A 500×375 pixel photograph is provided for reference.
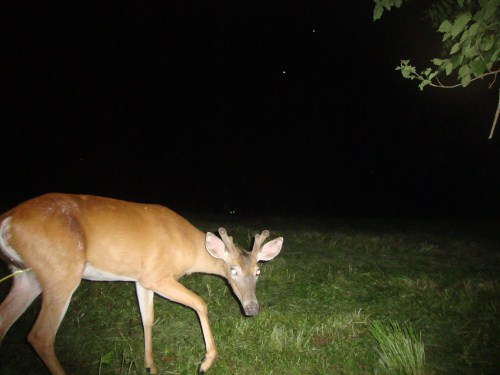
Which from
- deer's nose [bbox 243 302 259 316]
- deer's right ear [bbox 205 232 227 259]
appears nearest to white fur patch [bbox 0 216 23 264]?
deer's right ear [bbox 205 232 227 259]

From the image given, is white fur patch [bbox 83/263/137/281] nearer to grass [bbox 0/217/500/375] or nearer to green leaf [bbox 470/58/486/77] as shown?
grass [bbox 0/217/500/375]

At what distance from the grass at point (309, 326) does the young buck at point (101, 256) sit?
1.26 ft

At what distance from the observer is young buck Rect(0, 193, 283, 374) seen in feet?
13.4

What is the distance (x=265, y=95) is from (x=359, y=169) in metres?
13.5

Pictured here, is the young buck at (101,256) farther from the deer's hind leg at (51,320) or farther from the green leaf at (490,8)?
the green leaf at (490,8)

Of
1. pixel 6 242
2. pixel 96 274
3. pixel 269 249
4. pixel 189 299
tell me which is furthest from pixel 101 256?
pixel 269 249

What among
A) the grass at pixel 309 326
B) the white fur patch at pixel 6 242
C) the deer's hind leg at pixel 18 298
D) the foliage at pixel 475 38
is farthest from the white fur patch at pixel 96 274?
the foliage at pixel 475 38

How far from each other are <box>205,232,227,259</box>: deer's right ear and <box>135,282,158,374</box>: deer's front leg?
2.98 feet

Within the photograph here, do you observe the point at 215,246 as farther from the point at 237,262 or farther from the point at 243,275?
the point at 243,275

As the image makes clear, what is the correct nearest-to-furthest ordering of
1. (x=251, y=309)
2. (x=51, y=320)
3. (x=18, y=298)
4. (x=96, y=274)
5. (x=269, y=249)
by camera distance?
(x=51, y=320) → (x=18, y=298) → (x=96, y=274) → (x=251, y=309) → (x=269, y=249)

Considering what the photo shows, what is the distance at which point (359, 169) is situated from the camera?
3841cm

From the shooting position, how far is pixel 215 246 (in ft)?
17.3

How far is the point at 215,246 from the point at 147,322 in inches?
48.3

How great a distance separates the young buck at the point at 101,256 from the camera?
409 cm
